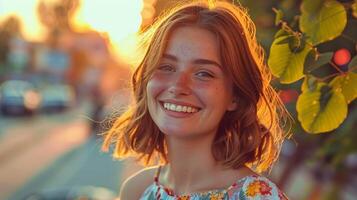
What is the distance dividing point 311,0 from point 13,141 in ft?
84.2

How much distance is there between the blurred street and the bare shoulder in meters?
8.17

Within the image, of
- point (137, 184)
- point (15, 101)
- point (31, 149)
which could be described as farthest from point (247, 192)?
point (15, 101)

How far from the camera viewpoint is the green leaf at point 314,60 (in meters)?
1.72

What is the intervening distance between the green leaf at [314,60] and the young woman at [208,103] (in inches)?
12.0

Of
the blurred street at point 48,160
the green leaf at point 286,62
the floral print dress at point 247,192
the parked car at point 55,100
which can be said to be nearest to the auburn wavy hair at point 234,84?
the floral print dress at point 247,192

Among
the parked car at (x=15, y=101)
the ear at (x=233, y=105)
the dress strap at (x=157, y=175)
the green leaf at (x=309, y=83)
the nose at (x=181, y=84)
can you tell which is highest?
the green leaf at (x=309, y=83)

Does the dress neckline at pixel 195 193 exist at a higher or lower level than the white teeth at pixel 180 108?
lower

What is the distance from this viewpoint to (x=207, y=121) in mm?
2020

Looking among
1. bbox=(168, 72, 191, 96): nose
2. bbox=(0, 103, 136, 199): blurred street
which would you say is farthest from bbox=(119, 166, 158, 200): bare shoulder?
bbox=(0, 103, 136, 199): blurred street

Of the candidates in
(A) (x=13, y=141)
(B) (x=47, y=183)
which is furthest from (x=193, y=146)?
(A) (x=13, y=141)

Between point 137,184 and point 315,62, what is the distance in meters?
0.84

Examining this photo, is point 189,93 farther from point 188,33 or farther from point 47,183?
point 47,183

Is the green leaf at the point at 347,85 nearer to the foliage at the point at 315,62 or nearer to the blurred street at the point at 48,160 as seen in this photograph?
the foliage at the point at 315,62

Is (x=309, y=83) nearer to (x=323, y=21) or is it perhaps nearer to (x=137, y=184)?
(x=323, y=21)
